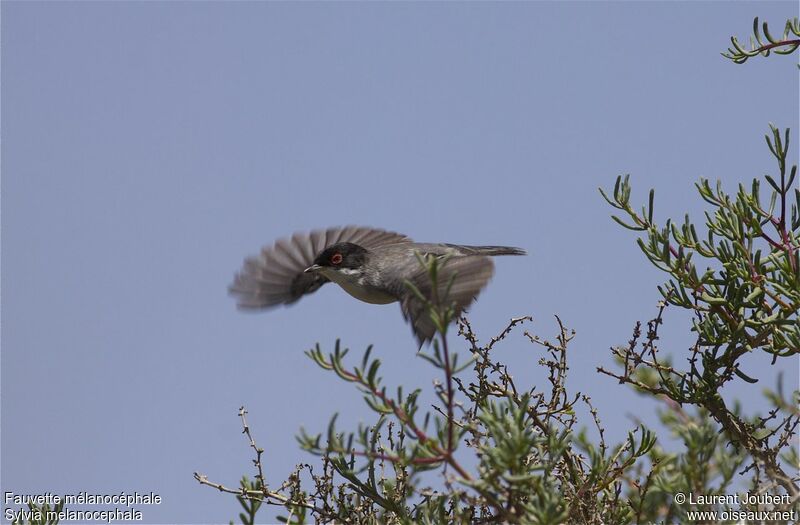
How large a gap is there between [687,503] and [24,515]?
3.17m

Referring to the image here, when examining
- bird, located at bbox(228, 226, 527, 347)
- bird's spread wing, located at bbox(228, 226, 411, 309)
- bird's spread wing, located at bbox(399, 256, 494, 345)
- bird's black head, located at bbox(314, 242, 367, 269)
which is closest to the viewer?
bird's spread wing, located at bbox(399, 256, 494, 345)

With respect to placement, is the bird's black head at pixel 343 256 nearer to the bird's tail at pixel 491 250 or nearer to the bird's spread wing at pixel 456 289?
the bird's tail at pixel 491 250

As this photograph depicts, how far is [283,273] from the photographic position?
8586 mm

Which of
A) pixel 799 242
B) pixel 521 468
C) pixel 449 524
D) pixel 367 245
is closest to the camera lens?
pixel 521 468

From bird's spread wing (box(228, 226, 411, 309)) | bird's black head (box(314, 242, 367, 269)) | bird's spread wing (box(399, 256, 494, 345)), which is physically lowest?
bird's spread wing (box(399, 256, 494, 345))

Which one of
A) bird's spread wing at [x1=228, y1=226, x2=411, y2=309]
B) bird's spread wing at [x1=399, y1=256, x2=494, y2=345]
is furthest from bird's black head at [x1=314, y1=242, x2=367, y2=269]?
bird's spread wing at [x1=399, y1=256, x2=494, y2=345]

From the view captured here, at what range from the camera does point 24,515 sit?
4637 millimetres

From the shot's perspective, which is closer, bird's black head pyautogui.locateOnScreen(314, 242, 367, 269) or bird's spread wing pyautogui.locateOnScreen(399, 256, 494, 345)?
bird's spread wing pyautogui.locateOnScreen(399, 256, 494, 345)

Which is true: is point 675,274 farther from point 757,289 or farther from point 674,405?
point 674,405

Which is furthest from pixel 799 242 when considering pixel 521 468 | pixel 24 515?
pixel 24 515

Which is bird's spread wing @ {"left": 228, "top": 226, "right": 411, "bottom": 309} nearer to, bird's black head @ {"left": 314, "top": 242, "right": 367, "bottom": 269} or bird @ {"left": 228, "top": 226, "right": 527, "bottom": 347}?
bird @ {"left": 228, "top": 226, "right": 527, "bottom": 347}

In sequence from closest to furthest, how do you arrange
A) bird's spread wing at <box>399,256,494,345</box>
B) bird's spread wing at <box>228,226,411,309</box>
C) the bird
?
bird's spread wing at <box>399,256,494,345</box> < the bird < bird's spread wing at <box>228,226,411,309</box>

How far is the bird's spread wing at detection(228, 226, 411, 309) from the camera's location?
841 centimetres

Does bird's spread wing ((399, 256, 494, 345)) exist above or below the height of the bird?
below
